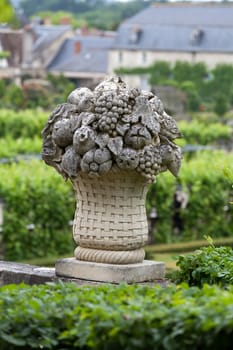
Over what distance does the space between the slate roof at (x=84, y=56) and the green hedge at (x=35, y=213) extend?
77725 millimetres

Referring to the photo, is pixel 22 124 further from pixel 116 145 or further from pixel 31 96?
pixel 116 145

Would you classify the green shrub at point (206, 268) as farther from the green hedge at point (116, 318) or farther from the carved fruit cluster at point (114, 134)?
the green hedge at point (116, 318)

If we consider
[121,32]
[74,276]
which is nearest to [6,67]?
[121,32]

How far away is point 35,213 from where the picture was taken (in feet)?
83.1

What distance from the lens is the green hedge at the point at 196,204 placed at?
93.0ft

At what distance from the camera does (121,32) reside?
102 meters

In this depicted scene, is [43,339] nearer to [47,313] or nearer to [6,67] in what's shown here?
[47,313]

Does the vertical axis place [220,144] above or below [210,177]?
below

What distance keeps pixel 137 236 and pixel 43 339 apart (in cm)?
293

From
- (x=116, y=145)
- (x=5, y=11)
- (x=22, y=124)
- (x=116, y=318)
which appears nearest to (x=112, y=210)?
(x=116, y=145)

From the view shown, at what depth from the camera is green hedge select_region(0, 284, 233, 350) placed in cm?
837

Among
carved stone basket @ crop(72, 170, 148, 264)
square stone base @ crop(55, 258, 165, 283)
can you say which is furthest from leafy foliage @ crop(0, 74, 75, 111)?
carved stone basket @ crop(72, 170, 148, 264)

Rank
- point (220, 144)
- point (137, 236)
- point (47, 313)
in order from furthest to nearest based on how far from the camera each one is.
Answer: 1. point (220, 144)
2. point (137, 236)
3. point (47, 313)

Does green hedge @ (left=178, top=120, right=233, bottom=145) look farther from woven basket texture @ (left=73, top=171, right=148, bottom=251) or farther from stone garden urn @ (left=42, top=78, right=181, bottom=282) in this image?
woven basket texture @ (left=73, top=171, right=148, bottom=251)
